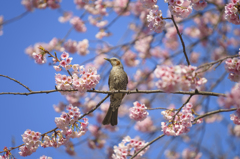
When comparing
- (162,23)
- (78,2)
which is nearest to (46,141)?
(162,23)

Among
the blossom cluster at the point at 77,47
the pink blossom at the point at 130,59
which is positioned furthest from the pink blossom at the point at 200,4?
the pink blossom at the point at 130,59

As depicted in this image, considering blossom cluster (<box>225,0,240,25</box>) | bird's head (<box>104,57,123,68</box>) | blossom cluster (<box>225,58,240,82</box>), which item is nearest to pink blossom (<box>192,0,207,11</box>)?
blossom cluster (<box>225,0,240,25</box>)

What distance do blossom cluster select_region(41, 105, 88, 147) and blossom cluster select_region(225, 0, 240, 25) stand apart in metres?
1.91

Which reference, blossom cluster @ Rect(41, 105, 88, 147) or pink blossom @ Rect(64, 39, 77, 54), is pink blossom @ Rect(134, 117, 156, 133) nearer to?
pink blossom @ Rect(64, 39, 77, 54)

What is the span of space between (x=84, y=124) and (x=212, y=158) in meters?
3.89

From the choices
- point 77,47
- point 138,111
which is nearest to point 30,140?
point 138,111

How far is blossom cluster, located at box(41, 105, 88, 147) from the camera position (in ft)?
7.61

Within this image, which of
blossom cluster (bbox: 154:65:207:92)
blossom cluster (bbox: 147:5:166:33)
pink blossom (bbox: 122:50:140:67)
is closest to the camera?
blossom cluster (bbox: 154:65:207:92)

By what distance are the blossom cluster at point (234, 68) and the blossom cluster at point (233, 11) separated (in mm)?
568

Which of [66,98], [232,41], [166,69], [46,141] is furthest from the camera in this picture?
[232,41]

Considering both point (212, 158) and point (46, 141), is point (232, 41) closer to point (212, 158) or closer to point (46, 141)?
point (212, 158)

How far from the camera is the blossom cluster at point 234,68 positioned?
1988mm

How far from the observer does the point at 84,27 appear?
636cm

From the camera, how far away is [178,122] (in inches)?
97.6
